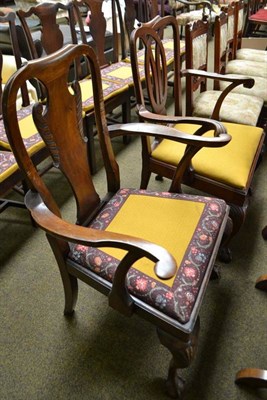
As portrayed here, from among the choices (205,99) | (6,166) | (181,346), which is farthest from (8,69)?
(181,346)

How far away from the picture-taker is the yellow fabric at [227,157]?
127cm

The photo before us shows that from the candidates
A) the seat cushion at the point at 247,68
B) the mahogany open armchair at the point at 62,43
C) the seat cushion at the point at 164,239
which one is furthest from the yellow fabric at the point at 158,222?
the seat cushion at the point at 247,68

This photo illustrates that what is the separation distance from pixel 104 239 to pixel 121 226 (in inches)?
12.2

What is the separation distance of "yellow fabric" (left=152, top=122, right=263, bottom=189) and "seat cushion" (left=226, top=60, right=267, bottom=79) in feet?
3.20

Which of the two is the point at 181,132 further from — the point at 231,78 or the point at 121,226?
the point at 231,78

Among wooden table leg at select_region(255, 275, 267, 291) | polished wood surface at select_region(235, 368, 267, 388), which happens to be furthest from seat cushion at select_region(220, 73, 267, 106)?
polished wood surface at select_region(235, 368, 267, 388)

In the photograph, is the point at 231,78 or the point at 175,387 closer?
the point at 175,387

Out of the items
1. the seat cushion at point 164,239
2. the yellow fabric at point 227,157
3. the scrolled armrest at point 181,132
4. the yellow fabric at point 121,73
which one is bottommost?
the seat cushion at point 164,239

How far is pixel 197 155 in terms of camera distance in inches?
53.9

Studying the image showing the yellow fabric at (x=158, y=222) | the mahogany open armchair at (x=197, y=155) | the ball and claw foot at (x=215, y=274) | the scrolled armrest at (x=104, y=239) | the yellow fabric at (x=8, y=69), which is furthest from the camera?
the yellow fabric at (x=8, y=69)

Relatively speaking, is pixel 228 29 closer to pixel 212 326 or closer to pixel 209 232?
pixel 209 232

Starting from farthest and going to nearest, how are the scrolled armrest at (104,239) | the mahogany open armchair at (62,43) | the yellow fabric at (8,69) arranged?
the yellow fabric at (8,69), the mahogany open armchair at (62,43), the scrolled armrest at (104,239)

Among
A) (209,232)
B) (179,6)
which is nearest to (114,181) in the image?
(209,232)

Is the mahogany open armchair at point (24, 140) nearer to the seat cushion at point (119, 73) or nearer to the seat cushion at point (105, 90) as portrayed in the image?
the seat cushion at point (105, 90)
